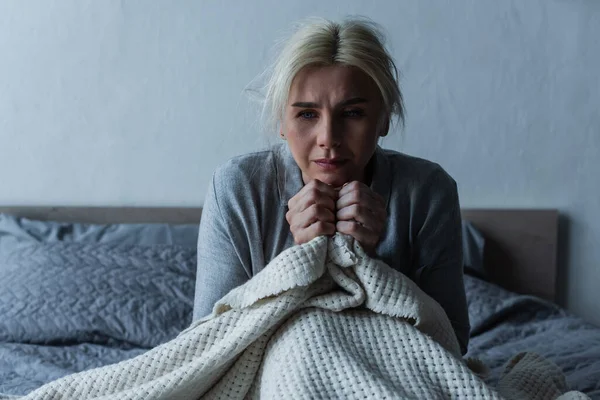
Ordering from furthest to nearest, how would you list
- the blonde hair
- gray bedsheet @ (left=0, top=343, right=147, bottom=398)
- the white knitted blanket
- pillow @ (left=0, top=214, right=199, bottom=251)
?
pillow @ (left=0, top=214, right=199, bottom=251) < gray bedsheet @ (left=0, top=343, right=147, bottom=398) < the blonde hair < the white knitted blanket

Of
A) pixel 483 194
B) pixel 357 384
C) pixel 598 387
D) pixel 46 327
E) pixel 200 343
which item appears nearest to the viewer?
pixel 357 384

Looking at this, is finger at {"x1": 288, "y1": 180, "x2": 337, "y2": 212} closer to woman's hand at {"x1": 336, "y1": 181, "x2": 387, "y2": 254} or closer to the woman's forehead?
woman's hand at {"x1": 336, "y1": 181, "x2": 387, "y2": 254}

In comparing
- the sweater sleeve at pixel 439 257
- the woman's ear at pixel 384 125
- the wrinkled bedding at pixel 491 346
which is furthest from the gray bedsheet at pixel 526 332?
the woman's ear at pixel 384 125

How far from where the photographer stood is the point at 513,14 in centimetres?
229

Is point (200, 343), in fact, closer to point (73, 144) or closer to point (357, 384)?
point (357, 384)

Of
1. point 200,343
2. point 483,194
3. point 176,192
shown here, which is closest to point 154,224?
point 176,192

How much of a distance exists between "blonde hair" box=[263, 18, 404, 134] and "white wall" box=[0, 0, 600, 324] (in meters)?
1.00

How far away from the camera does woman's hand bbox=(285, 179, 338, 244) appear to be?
1.11 m

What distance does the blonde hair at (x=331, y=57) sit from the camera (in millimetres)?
1211

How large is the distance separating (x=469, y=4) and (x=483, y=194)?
0.55 meters

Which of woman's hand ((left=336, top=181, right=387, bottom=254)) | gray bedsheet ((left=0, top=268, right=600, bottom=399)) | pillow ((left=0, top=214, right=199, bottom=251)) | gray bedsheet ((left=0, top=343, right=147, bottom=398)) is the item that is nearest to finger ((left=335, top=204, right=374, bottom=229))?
woman's hand ((left=336, top=181, right=387, bottom=254))

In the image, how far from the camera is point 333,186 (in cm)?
125

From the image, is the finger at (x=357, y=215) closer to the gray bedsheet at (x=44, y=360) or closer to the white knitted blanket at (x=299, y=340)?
the white knitted blanket at (x=299, y=340)

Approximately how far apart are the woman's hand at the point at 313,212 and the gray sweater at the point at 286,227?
0.42 ft
